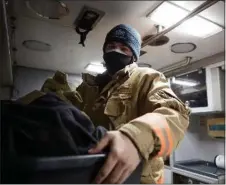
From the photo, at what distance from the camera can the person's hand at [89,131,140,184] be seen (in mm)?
364

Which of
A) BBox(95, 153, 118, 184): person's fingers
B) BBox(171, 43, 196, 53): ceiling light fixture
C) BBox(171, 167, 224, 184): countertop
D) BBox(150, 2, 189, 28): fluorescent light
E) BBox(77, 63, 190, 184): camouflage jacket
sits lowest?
BBox(171, 167, 224, 184): countertop

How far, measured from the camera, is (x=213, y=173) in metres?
1.81

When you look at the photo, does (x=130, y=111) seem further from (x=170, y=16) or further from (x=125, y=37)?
(x=170, y=16)

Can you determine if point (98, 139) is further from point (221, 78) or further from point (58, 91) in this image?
point (221, 78)

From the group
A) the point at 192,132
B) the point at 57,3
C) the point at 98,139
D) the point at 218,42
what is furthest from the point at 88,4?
the point at 192,132

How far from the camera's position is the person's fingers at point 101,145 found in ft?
1.20

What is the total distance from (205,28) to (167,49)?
0.28 meters

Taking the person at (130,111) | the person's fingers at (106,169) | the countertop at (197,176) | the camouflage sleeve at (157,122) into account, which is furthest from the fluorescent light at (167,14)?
the countertop at (197,176)

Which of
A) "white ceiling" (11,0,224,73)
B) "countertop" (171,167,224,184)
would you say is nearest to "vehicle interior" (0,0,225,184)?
"white ceiling" (11,0,224,73)

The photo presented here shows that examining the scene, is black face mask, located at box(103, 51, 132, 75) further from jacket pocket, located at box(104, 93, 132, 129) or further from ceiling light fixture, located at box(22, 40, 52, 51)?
ceiling light fixture, located at box(22, 40, 52, 51)

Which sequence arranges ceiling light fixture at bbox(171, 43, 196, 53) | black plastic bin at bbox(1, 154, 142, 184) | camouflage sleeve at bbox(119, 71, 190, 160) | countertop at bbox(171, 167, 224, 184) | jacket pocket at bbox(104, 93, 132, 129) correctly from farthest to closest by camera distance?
countertop at bbox(171, 167, 224, 184) → ceiling light fixture at bbox(171, 43, 196, 53) → jacket pocket at bbox(104, 93, 132, 129) → camouflage sleeve at bbox(119, 71, 190, 160) → black plastic bin at bbox(1, 154, 142, 184)

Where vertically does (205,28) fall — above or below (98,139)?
above

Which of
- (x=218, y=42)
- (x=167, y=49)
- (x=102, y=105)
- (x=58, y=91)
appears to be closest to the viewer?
(x=58, y=91)

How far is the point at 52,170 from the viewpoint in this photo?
32cm
